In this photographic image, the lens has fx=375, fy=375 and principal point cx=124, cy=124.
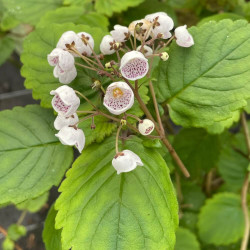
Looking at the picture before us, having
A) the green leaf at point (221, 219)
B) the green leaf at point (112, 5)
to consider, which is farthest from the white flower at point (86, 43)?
the green leaf at point (221, 219)

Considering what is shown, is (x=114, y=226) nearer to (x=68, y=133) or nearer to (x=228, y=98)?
(x=68, y=133)

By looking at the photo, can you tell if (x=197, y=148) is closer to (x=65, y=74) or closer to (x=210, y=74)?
(x=210, y=74)

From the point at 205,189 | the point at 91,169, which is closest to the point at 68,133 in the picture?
the point at 91,169

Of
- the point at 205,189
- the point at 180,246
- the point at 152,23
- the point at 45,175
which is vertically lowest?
the point at 205,189

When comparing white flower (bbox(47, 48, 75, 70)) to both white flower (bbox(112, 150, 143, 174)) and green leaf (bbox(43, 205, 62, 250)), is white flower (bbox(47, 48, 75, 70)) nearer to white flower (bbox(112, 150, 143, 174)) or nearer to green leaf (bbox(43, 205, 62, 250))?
white flower (bbox(112, 150, 143, 174))

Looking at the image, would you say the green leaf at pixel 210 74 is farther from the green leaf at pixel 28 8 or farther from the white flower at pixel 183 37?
the green leaf at pixel 28 8
